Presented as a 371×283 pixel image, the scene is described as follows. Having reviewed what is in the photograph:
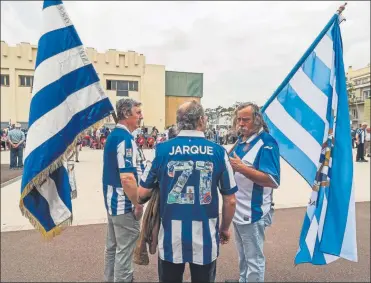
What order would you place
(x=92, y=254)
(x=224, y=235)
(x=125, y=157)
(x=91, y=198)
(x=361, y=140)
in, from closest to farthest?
1. (x=224, y=235)
2. (x=125, y=157)
3. (x=92, y=254)
4. (x=91, y=198)
5. (x=361, y=140)

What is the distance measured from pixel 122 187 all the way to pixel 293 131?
1780mm

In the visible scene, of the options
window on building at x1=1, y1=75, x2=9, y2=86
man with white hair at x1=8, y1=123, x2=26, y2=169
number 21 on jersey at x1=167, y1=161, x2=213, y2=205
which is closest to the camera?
number 21 on jersey at x1=167, y1=161, x2=213, y2=205

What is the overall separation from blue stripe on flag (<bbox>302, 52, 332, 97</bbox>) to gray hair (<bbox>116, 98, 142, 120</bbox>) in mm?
1725

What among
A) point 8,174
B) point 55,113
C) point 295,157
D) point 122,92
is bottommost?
point 8,174

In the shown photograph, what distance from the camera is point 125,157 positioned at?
2.28 meters

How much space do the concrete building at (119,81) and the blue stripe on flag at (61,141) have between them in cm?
2796

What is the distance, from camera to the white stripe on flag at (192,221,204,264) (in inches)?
71.3

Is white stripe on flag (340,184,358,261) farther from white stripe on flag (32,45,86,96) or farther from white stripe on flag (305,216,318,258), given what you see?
white stripe on flag (32,45,86,96)

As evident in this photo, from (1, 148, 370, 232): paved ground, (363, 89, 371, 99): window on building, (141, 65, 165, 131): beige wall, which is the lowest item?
(1, 148, 370, 232): paved ground

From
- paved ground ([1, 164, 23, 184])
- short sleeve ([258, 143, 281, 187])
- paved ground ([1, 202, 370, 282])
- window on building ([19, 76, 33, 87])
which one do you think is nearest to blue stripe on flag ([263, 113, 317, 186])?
short sleeve ([258, 143, 281, 187])

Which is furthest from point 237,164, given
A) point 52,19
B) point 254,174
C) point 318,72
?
point 52,19

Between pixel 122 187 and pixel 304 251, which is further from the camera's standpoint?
pixel 304 251

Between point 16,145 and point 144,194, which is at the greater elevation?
point 16,145

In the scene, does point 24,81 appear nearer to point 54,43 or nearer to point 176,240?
point 54,43
